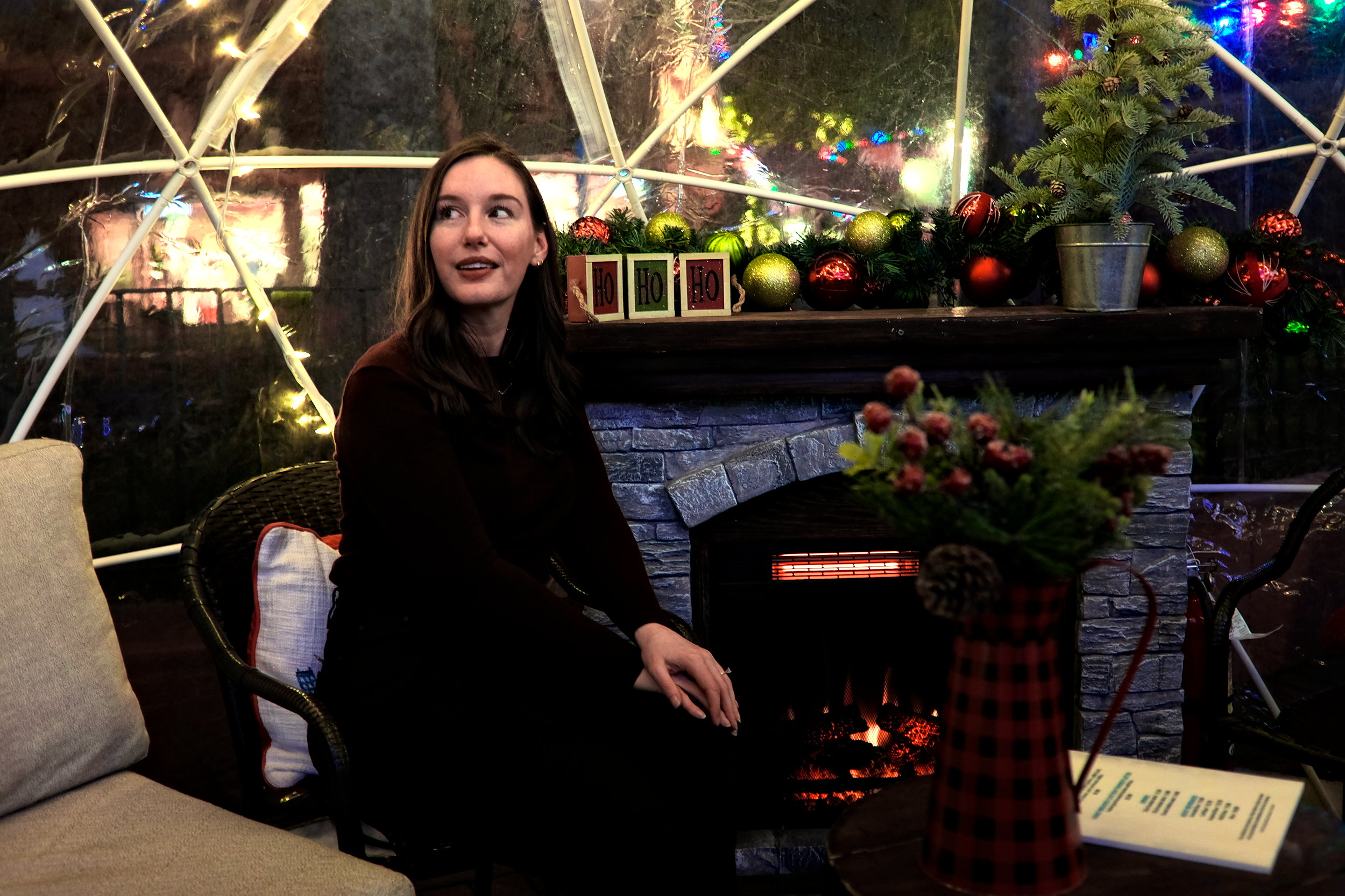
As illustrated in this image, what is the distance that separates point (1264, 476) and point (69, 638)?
3232mm

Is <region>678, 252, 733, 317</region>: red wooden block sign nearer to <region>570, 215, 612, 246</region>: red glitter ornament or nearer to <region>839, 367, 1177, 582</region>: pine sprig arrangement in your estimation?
<region>570, 215, 612, 246</region>: red glitter ornament

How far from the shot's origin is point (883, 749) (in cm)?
296

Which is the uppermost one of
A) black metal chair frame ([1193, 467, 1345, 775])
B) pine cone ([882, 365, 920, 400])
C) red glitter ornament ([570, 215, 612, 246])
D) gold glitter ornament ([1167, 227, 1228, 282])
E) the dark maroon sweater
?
red glitter ornament ([570, 215, 612, 246])

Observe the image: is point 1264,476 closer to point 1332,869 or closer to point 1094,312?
point 1094,312

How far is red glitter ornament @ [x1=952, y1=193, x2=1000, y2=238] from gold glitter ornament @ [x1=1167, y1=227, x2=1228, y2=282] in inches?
17.1

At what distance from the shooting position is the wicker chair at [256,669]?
1.78m

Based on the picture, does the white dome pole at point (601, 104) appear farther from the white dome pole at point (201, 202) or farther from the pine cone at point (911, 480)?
the pine cone at point (911, 480)

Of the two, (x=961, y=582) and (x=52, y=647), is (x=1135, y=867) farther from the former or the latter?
(x=52, y=647)

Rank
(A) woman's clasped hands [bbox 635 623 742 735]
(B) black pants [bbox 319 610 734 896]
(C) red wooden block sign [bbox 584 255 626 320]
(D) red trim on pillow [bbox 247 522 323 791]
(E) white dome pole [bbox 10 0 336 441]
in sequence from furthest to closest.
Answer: (E) white dome pole [bbox 10 0 336 441]
(C) red wooden block sign [bbox 584 255 626 320]
(D) red trim on pillow [bbox 247 522 323 791]
(A) woman's clasped hands [bbox 635 623 742 735]
(B) black pants [bbox 319 610 734 896]

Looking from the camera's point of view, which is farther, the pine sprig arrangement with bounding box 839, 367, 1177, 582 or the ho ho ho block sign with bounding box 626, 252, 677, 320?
the ho ho ho block sign with bounding box 626, 252, 677, 320

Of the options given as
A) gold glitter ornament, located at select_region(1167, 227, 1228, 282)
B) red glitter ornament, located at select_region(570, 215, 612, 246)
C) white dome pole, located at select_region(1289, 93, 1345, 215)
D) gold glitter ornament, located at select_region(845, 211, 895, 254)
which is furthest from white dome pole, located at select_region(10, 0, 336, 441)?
white dome pole, located at select_region(1289, 93, 1345, 215)

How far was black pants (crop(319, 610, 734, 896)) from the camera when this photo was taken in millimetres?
1703

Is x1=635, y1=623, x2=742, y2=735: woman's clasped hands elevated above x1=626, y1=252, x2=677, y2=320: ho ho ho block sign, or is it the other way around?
x1=626, y1=252, x2=677, y2=320: ho ho ho block sign

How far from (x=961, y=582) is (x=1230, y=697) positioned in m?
1.76
